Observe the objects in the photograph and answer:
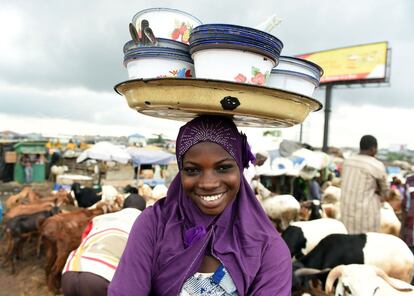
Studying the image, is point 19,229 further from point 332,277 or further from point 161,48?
point 161,48

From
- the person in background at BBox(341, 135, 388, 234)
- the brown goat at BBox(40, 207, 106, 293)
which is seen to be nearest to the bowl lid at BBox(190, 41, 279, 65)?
the person in background at BBox(341, 135, 388, 234)

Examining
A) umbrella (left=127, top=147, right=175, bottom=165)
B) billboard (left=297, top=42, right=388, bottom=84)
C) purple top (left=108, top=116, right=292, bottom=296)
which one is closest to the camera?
purple top (left=108, top=116, right=292, bottom=296)

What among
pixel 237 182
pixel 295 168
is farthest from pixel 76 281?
pixel 295 168

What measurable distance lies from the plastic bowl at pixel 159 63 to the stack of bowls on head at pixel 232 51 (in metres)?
0.14

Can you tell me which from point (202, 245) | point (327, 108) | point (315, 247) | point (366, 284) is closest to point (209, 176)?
point (202, 245)

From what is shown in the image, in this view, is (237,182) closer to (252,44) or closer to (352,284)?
(252,44)

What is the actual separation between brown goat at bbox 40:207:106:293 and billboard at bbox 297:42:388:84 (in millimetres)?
20184

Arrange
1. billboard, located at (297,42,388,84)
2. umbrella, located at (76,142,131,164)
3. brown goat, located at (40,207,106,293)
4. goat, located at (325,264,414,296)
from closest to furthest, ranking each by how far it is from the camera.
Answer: goat, located at (325,264,414,296)
brown goat, located at (40,207,106,293)
umbrella, located at (76,142,131,164)
billboard, located at (297,42,388,84)

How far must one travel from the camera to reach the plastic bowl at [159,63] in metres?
1.35

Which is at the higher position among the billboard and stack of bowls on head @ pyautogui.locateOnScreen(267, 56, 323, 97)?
the billboard

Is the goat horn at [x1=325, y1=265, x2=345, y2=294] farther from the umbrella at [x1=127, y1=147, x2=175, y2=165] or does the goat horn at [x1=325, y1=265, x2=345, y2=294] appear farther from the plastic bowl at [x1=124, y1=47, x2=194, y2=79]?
the umbrella at [x1=127, y1=147, x2=175, y2=165]

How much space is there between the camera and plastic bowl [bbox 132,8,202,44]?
1.46 metres

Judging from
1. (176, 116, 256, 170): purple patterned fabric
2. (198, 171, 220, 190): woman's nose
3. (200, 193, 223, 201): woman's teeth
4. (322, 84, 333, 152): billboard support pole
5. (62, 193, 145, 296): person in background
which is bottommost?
(62, 193, 145, 296): person in background

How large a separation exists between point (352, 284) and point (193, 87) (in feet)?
8.27
